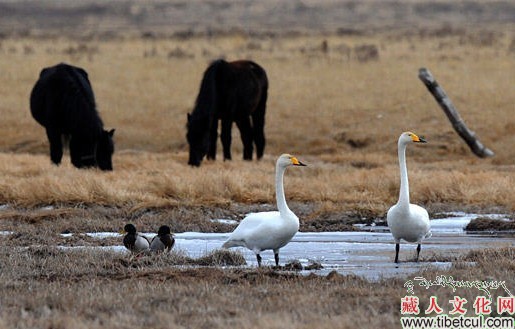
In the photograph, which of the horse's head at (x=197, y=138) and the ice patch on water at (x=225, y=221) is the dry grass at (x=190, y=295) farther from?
the horse's head at (x=197, y=138)

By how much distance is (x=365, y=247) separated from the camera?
39.7 ft

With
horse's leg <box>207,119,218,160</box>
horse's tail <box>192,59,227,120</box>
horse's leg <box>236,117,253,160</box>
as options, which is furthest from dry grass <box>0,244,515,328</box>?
horse's leg <box>236,117,253,160</box>

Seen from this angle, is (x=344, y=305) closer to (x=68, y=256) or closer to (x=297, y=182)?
(x=68, y=256)

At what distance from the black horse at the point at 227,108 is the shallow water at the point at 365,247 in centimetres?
773

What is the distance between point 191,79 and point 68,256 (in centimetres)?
2208

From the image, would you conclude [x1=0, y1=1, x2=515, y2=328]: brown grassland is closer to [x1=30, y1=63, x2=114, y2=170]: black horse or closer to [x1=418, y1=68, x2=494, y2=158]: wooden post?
[x1=418, y1=68, x2=494, y2=158]: wooden post

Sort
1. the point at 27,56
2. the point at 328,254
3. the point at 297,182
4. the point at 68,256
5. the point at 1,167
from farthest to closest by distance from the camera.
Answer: the point at 27,56 → the point at 1,167 → the point at 297,182 → the point at 328,254 → the point at 68,256

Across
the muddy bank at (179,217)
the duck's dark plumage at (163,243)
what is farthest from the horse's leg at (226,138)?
the duck's dark plumage at (163,243)

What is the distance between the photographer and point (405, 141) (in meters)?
11.8

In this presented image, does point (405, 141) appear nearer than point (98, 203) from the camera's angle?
Yes

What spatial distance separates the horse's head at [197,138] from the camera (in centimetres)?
2069

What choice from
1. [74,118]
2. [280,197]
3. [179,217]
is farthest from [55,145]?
[280,197]

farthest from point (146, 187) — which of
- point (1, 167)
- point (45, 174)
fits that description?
point (1, 167)

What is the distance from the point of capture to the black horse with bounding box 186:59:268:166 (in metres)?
21.3
